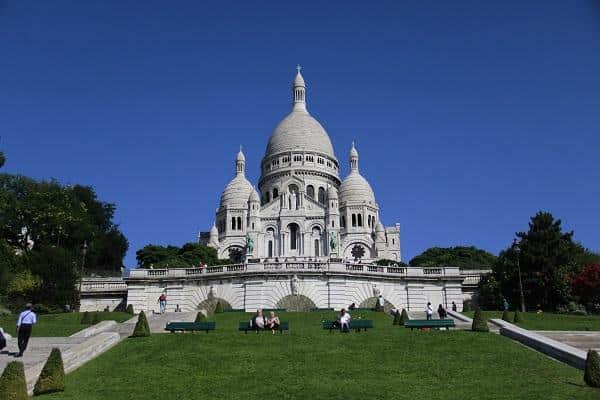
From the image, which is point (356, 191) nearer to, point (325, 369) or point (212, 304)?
point (212, 304)

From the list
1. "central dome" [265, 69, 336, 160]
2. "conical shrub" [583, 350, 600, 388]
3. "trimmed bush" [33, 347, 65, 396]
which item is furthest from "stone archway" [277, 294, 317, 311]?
"central dome" [265, 69, 336, 160]

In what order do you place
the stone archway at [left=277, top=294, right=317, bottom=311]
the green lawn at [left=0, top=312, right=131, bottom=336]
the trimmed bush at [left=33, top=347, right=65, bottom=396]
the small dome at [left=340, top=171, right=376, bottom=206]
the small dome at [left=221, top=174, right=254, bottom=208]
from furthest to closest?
the small dome at [left=221, top=174, right=254, bottom=208], the small dome at [left=340, top=171, right=376, bottom=206], the stone archway at [left=277, top=294, right=317, bottom=311], the green lawn at [left=0, top=312, right=131, bottom=336], the trimmed bush at [left=33, top=347, right=65, bottom=396]

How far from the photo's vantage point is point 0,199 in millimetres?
52500

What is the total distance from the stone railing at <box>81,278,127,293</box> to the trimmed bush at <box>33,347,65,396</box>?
37998 mm

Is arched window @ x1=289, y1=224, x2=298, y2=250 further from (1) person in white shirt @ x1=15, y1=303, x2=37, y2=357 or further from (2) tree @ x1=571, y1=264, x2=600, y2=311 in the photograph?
(1) person in white shirt @ x1=15, y1=303, x2=37, y2=357

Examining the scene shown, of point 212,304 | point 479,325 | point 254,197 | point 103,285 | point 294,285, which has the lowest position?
point 479,325

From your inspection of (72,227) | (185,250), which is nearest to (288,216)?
(185,250)

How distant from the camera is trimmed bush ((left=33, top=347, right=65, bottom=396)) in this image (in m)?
18.0

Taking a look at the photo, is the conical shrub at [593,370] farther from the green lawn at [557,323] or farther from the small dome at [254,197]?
the small dome at [254,197]

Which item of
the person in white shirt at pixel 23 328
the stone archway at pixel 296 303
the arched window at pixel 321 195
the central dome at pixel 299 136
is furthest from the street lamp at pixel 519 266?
the central dome at pixel 299 136

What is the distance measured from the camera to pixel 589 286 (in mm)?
45906

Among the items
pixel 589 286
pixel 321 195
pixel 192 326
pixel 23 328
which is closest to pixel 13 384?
pixel 23 328

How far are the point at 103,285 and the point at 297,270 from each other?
1649cm

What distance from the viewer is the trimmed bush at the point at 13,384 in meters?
15.5
